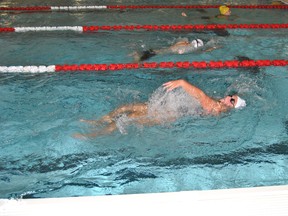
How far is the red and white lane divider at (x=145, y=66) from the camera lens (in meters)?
5.02

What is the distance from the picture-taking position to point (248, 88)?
15.1ft

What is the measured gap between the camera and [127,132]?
360 cm

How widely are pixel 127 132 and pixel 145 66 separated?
1.88 m

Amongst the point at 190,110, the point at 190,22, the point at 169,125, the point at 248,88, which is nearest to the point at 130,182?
the point at 169,125

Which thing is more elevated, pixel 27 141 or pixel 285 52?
pixel 285 52

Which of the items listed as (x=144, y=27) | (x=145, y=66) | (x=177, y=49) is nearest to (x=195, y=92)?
(x=145, y=66)

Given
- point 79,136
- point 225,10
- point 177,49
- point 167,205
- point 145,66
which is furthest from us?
point 225,10

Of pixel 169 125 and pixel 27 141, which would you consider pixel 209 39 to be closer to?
pixel 169 125

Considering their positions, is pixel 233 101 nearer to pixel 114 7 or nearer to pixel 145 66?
pixel 145 66

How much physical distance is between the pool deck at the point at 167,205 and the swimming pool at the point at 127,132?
0.73m

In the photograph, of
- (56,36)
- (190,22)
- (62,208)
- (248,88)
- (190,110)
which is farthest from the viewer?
(190,22)

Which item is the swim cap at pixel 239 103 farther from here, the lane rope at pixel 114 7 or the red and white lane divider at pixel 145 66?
the lane rope at pixel 114 7

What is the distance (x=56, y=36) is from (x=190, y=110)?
12.8 ft

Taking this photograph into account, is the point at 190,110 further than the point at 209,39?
No
